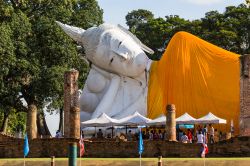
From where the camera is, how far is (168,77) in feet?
119

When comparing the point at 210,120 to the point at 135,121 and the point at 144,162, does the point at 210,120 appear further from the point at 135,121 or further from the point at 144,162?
the point at 144,162

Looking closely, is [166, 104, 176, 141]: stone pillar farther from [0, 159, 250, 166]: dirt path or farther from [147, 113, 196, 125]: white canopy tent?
[0, 159, 250, 166]: dirt path

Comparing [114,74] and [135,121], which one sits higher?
[114,74]

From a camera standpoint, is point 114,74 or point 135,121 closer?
point 135,121

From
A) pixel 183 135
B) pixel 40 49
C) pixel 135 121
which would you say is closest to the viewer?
pixel 183 135

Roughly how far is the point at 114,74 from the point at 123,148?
37.3 ft

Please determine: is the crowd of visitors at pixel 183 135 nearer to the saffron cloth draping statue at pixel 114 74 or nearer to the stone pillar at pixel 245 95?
the stone pillar at pixel 245 95

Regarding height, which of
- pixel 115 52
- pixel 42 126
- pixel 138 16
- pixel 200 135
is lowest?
pixel 200 135

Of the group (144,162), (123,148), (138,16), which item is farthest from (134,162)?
(138,16)

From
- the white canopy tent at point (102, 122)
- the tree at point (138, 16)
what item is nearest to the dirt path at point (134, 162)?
the white canopy tent at point (102, 122)

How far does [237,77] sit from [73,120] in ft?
31.9

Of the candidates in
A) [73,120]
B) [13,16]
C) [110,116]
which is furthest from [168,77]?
[13,16]

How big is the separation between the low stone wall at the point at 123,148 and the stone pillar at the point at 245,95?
3.88 meters

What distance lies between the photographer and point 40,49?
44.0m
